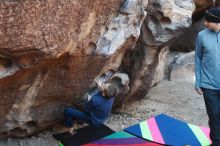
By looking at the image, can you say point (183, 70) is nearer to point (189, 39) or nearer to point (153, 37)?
point (189, 39)

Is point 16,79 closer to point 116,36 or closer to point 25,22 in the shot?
point 25,22

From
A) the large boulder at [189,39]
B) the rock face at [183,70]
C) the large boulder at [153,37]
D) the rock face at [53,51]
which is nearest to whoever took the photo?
the rock face at [53,51]

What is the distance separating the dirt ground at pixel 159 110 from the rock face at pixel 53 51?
0.43 ft

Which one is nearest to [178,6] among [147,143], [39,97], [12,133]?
[147,143]

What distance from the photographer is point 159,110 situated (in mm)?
6340

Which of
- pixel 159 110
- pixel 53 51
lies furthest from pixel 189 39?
pixel 53 51

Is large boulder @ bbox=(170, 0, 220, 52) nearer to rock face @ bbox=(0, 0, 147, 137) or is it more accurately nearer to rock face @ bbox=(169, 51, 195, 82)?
rock face @ bbox=(169, 51, 195, 82)

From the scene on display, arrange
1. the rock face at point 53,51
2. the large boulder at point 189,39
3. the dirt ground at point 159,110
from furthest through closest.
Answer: the large boulder at point 189,39
the dirt ground at point 159,110
the rock face at point 53,51

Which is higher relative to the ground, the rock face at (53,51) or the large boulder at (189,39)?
the rock face at (53,51)

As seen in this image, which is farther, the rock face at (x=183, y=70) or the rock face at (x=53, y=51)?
the rock face at (x=183, y=70)

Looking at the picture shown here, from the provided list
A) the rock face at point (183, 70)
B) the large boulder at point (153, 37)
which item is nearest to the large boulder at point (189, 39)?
the rock face at point (183, 70)

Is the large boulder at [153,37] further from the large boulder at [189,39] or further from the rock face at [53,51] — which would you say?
the large boulder at [189,39]

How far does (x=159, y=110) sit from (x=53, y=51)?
2.72 m

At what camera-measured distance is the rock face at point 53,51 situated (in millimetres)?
3721
